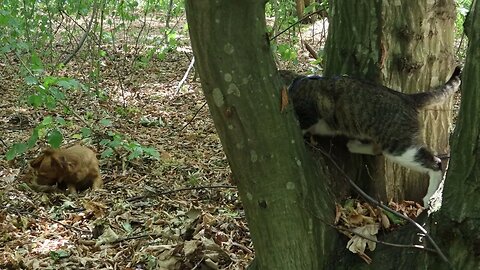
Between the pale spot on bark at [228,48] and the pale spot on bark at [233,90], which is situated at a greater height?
the pale spot on bark at [228,48]

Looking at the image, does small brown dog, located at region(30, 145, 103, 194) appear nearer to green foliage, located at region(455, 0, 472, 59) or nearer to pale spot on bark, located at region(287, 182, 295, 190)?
pale spot on bark, located at region(287, 182, 295, 190)

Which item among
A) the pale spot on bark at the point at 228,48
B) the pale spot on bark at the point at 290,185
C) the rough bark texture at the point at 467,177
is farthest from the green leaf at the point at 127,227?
the rough bark texture at the point at 467,177

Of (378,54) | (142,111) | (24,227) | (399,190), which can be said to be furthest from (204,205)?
(142,111)

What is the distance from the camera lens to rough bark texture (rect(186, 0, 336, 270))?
2.21 m

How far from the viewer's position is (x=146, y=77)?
33.5 ft

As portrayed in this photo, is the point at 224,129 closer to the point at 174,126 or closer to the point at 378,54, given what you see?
the point at 378,54

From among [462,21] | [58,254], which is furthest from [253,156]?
[462,21]

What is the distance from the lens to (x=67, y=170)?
5285 millimetres

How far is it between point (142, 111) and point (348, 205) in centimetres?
556

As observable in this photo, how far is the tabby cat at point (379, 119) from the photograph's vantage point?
3273 mm

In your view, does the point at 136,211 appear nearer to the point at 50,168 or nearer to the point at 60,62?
the point at 50,168

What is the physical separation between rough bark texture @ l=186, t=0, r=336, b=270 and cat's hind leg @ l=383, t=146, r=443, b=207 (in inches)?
28.4

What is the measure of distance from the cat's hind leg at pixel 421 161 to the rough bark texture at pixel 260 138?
2.36ft

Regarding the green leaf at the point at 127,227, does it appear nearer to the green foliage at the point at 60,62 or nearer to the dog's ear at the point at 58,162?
the green foliage at the point at 60,62
